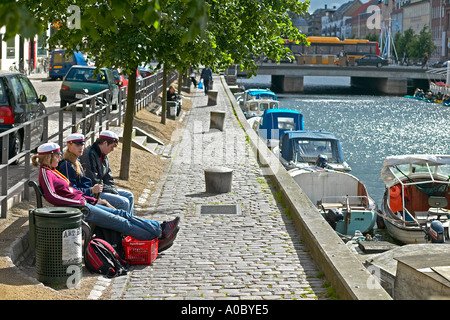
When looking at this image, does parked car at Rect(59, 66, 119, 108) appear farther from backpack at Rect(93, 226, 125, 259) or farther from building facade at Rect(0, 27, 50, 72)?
backpack at Rect(93, 226, 125, 259)

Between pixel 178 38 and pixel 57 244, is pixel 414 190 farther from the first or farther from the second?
pixel 57 244

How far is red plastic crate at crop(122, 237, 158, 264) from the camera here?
9.23 m

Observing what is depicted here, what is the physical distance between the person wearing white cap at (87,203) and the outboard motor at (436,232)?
11.7 metres

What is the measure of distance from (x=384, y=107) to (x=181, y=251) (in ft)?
208

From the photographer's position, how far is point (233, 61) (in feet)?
50.5

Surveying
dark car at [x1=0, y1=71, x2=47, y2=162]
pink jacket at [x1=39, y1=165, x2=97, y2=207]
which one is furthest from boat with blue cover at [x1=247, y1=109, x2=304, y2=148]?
pink jacket at [x1=39, y1=165, x2=97, y2=207]

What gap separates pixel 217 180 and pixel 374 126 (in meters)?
41.1

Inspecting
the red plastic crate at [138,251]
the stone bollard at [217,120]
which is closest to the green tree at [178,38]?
the red plastic crate at [138,251]

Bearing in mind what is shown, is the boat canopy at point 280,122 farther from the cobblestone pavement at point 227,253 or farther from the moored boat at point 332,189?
the cobblestone pavement at point 227,253

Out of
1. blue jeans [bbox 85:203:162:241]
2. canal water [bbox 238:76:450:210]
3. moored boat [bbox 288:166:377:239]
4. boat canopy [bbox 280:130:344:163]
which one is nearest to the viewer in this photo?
blue jeans [bbox 85:203:162:241]

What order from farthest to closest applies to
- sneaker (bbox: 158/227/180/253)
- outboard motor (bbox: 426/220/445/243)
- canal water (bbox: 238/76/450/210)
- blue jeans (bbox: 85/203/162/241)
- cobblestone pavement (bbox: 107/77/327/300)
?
canal water (bbox: 238/76/450/210) < outboard motor (bbox: 426/220/445/243) < sneaker (bbox: 158/227/180/253) < blue jeans (bbox: 85/203/162/241) < cobblestone pavement (bbox: 107/77/327/300)

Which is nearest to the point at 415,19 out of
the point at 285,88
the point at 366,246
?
the point at 285,88

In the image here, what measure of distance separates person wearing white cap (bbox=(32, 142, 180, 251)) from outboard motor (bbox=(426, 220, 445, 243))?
1169 centimetres

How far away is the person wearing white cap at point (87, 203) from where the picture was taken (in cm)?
866
